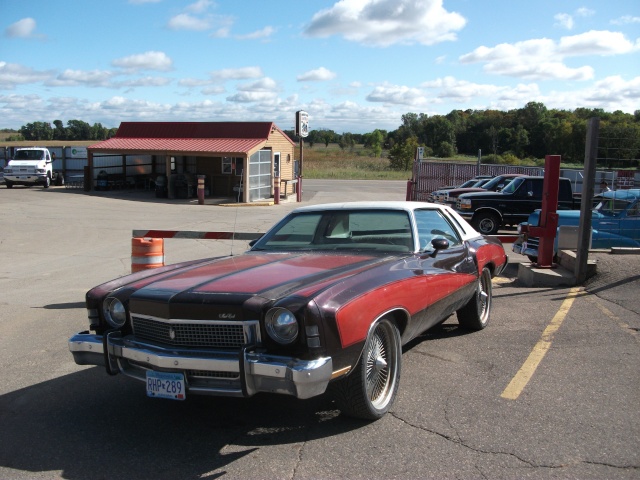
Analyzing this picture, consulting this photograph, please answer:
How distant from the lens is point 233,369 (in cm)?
380

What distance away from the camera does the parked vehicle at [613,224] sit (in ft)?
37.6

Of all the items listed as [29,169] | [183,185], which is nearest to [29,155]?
[29,169]

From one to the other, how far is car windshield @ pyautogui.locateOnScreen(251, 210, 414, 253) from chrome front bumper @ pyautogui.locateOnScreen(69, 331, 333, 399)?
1.90 m

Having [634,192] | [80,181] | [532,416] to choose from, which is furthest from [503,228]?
[80,181]

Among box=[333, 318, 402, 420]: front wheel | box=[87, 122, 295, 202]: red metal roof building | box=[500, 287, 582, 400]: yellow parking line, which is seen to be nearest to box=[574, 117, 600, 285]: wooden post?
box=[500, 287, 582, 400]: yellow parking line

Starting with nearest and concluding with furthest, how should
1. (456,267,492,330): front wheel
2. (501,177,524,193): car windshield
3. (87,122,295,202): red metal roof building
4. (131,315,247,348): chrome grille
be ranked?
(131,315,247,348): chrome grille
(456,267,492,330): front wheel
(501,177,524,193): car windshield
(87,122,295,202): red metal roof building

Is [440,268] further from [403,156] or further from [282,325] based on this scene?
[403,156]

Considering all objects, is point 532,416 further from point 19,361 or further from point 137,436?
point 19,361

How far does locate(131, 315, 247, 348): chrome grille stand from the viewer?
3.99 metres

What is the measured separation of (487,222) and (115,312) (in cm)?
1532

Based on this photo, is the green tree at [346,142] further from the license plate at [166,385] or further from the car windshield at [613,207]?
the license plate at [166,385]

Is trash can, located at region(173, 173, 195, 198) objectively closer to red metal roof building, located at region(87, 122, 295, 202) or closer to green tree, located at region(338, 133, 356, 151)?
red metal roof building, located at region(87, 122, 295, 202)

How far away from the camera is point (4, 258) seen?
13.7 metres

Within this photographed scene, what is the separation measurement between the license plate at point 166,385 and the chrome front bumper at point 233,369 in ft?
0.13
